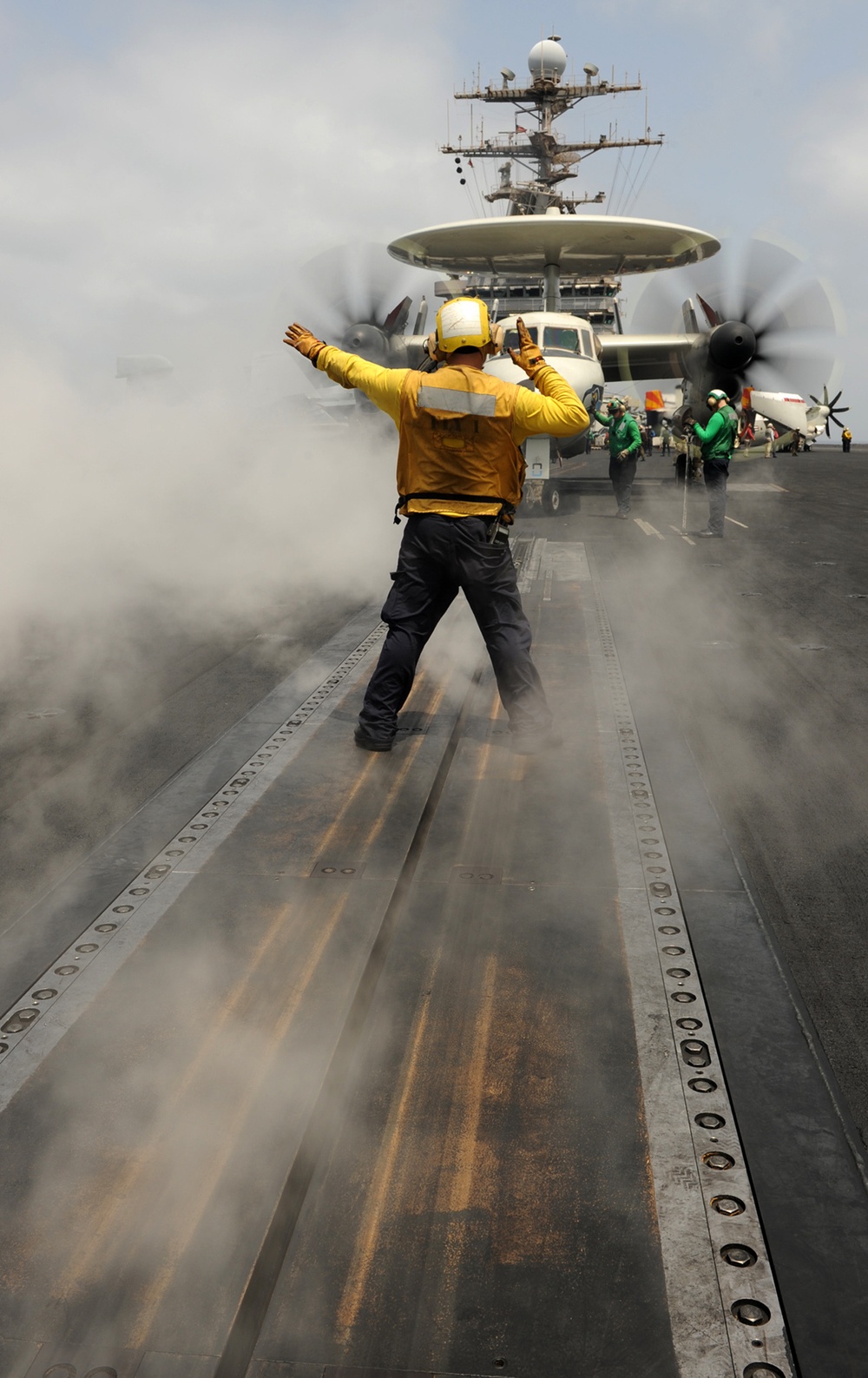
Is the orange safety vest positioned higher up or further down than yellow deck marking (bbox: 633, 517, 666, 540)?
higher up

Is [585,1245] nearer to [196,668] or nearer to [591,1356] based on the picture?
[591,1356]

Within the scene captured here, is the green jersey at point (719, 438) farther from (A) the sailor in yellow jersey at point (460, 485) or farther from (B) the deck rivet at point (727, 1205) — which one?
(B) the deck rivet at point (727, 1205)

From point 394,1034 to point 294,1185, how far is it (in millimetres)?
549

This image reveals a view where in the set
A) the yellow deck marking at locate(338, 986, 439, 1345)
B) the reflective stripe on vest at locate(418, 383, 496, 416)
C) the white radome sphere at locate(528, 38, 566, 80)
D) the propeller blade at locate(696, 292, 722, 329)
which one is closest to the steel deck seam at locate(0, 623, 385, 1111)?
the yellow deck marking at locate(338, 986, 439, 1345)

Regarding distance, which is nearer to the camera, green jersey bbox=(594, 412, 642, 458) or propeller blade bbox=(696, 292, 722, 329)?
green jersey bbox=(594, 412, 642, 458)

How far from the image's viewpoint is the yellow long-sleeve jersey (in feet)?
15.0

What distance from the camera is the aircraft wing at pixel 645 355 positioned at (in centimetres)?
2462

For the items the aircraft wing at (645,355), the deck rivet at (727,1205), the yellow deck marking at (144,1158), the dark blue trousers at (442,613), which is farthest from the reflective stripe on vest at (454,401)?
the aircraft wing at (645,355)

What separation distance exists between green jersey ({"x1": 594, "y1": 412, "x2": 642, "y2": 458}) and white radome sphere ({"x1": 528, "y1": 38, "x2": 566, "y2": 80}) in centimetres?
4584

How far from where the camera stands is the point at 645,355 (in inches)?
997

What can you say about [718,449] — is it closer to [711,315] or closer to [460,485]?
[460,485]

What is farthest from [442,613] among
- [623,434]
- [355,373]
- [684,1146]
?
[623,434]

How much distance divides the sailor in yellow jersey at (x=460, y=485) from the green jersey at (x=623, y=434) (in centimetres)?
1165

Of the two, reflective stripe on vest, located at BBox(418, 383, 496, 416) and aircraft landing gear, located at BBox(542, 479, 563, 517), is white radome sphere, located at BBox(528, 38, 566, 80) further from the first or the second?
reflective stripe on vest, located at BBox(418, 383, 496, 416)
